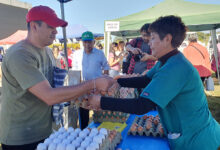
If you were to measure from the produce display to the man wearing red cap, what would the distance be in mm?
275

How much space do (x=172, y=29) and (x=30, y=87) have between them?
1.13m

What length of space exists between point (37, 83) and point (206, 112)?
132cm

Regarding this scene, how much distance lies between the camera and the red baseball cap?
1.47 meters

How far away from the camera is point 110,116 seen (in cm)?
224

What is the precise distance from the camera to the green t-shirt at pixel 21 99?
1312 mm

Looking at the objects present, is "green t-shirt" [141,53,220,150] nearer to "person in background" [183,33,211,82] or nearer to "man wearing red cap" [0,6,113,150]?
"man wearing red cap" [0,6,113,150]

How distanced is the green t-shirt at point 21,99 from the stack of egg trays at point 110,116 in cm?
78

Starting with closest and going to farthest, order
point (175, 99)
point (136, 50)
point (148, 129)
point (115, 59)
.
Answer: point (175, 99) < point (148, 129) < point (136, 50) < point (115, 59)

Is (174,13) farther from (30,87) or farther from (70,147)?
(70,147)

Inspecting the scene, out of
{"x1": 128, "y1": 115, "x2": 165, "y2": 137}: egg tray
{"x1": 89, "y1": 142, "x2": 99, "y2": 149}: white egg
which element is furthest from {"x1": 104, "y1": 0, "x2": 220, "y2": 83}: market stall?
{"x1": 89, "y1": 142, "x2": 99, "y2": 149}: white egg

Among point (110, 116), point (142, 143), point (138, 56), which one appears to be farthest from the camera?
point (138, 56)

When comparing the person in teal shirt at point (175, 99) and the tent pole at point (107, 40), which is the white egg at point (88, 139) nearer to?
the person in teal shirt at point (175, 99)

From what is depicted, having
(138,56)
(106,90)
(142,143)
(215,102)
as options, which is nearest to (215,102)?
(215,102)

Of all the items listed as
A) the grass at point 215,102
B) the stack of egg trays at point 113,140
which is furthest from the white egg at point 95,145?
the grass at point 215,102
